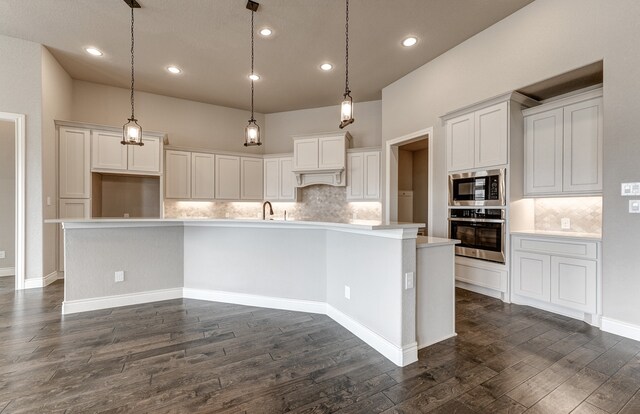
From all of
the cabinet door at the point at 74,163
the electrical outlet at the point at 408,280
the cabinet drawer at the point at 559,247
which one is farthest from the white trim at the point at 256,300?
the cabinet door at the point at 74,163

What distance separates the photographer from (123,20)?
3523 mm

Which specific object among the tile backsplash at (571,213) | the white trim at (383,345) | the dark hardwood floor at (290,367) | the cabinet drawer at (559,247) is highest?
the tile backsplash at (571,213)

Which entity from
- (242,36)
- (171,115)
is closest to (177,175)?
(171,115)

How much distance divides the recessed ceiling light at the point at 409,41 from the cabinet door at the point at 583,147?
80.7 inches

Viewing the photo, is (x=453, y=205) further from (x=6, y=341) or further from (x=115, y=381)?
(x=6, y=341)

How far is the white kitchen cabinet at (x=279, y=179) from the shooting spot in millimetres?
6359

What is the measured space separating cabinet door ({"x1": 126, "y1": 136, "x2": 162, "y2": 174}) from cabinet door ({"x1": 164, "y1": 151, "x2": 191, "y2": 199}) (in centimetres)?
31

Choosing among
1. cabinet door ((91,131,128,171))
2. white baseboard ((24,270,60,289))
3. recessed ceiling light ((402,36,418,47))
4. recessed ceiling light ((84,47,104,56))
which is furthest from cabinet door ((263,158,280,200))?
white baseboard ((24,270,60,289))

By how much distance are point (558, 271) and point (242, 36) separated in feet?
15.9

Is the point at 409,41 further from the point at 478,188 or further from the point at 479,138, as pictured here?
the point at 478,188

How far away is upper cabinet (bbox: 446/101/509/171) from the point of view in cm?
352

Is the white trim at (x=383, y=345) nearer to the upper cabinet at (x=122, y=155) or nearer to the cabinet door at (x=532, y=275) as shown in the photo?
the cabinet door at (x=532, y=275)

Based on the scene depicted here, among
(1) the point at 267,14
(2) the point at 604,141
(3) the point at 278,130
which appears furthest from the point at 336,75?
(2) the point at 604,141

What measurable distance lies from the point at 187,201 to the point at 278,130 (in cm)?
274
